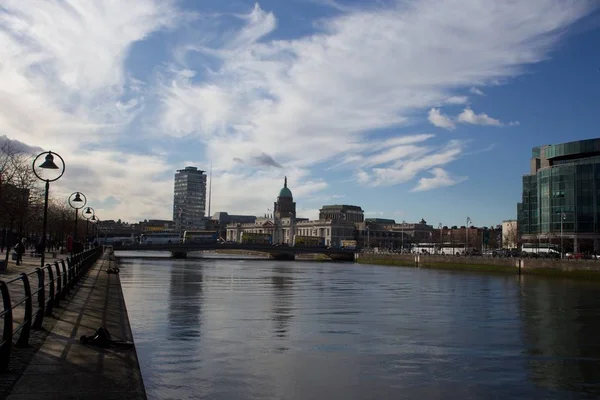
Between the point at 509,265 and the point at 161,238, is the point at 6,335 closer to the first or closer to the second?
the point at 509,265

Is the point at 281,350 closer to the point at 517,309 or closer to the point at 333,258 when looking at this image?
the point at 517,309

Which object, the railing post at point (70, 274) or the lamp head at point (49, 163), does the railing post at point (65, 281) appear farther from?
the lamp head at point (49, 163)

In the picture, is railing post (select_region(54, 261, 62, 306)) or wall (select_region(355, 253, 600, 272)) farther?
wall (select_region(355, 253, 600, 272))

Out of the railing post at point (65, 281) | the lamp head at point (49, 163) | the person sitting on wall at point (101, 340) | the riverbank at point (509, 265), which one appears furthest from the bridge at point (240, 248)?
the person sitting on wall at point (101, 340)

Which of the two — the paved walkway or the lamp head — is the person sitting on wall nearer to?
the paved walkway

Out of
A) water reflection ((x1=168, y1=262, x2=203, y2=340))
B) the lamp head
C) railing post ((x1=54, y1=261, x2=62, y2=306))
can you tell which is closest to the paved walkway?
railing post ((x1=54, y1=261, x2=62, y2=306))

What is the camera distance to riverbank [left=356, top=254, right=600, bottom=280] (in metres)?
73.9

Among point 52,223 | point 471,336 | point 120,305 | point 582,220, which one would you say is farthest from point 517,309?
point 582,220

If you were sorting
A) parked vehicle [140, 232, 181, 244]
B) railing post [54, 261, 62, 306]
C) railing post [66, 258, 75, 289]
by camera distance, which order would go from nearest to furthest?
1. railing post [54, 261, 62, 306]
2. railing post [66, 258, 75, 289]
3. parked vehicle [140, 232, 181, 244]

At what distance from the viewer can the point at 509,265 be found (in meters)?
89.0

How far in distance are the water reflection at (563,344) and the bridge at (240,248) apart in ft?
337

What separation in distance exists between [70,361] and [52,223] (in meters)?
80.5

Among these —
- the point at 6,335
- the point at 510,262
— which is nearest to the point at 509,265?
the point at 510,262

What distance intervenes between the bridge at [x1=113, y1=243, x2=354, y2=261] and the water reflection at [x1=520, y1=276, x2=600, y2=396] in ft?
337
